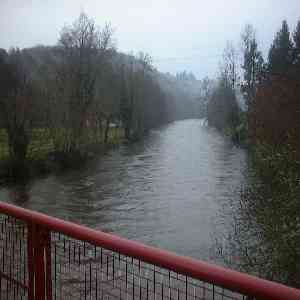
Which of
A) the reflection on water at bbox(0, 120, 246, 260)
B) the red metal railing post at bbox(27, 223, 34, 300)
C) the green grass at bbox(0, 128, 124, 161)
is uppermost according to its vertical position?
the red metal railing post at bbox(27, 223, 34, 300)

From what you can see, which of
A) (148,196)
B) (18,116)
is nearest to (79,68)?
(18,116)

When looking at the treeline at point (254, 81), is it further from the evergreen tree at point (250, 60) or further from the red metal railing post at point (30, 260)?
the red metal railing post at point (30, 260)

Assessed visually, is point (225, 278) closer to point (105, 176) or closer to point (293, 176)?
point (293, 176)

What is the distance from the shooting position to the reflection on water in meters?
13.1

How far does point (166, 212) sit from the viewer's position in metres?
15.8

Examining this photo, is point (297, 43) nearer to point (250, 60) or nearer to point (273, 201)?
point (250, 60)

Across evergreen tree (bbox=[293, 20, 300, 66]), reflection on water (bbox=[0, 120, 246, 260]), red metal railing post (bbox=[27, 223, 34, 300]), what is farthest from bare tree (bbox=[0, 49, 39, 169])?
evergreen tree (bbox=[293, 20, 300, 66])

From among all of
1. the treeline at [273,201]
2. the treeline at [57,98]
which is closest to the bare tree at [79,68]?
the treeline at [57,98]

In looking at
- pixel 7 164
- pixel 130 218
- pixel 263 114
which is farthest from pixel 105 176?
pixel 130 218

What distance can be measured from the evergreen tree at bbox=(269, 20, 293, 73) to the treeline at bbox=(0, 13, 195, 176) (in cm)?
1828

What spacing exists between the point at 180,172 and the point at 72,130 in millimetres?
11877

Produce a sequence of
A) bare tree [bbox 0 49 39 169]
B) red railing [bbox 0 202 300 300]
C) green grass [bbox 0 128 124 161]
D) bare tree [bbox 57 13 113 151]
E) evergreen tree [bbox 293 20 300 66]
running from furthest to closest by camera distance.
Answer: evergreen tree [bbox 293 20 300 66], bare tree [bbox 57 13 113 151], green grass [bbox 0 128 124 161], bare tree [bbox 0 49 39 169], red railing [bbox 0 202 300 300]

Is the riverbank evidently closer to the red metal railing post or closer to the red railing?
the red railing

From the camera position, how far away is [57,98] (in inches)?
1396
